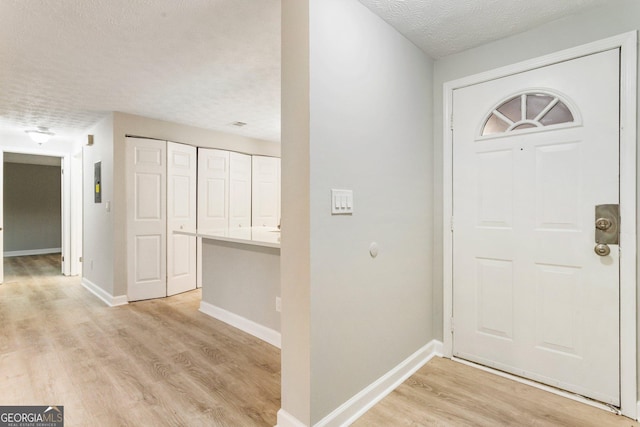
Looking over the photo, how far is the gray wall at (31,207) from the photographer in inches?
312

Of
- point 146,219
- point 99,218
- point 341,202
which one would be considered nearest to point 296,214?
point 341,202

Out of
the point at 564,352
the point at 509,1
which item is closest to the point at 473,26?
the point at 509,1

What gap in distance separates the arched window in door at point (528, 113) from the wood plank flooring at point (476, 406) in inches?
66.7

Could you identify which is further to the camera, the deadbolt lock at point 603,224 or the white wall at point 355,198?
the deadbolt lock at point 603,224

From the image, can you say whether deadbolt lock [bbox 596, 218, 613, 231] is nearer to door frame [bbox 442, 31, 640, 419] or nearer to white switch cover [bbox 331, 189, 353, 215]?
door frame [bbox 442, 31, 640, 419]

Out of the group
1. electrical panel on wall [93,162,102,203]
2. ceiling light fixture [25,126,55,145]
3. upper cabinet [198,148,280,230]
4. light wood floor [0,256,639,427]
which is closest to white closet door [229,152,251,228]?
upper cabinet [198,148,280,230]

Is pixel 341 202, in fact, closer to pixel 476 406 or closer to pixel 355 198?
pixel 355 198

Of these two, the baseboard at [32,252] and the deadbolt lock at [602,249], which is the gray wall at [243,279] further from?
the baseboard at [32,252]

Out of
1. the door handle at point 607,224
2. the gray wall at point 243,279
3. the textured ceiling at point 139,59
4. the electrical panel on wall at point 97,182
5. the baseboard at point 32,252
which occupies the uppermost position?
the textured ceiling at point 139,59

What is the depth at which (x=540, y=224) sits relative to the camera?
2.09 meters

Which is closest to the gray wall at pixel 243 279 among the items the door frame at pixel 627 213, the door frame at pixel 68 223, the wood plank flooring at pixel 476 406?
the wood plank flooring at pixel 476 406

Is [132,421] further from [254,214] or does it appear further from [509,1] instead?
[254,214]

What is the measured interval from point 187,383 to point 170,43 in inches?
92.8

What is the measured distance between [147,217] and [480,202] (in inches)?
151
